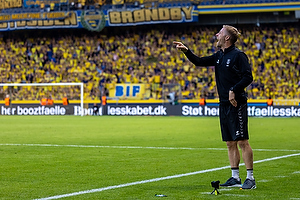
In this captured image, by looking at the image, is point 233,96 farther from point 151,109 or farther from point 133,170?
point 151,109

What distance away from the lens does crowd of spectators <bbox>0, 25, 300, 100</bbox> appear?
142 feet

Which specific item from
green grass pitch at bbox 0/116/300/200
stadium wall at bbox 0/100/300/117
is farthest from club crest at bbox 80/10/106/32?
green grass pitch at bbox 0/116/300/200

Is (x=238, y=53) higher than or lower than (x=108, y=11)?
lower

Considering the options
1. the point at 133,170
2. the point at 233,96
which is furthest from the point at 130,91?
the point at 233,96

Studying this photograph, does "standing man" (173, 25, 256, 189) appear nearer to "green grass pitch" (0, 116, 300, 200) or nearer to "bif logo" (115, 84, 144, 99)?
"green grass pitch" (0, 116, 300, 200)

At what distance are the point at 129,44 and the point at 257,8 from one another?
11.5m

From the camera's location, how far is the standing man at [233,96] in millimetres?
7730

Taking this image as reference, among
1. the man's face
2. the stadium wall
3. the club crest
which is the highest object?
the club crest

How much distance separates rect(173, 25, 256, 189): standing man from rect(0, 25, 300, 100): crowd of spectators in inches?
1293

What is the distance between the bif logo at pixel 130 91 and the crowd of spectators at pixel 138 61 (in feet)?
1.84

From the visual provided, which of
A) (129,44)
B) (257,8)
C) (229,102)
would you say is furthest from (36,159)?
(129,44)

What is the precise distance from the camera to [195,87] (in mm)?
43906

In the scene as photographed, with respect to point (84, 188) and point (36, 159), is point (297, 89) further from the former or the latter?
point (84, 188)

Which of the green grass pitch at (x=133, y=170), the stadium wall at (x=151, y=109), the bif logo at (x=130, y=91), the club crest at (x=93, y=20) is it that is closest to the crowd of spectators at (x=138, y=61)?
the bif logo at (x=130, y=91)
